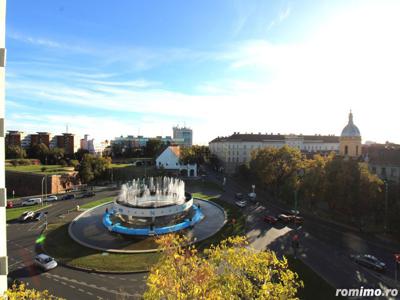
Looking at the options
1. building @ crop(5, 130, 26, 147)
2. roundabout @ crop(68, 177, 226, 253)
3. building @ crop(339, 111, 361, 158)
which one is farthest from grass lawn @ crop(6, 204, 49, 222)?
building @ crop(5, 130, 26, 147)

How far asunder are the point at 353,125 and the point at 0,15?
2426 inches

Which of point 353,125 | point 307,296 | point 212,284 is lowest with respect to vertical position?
point 307,296

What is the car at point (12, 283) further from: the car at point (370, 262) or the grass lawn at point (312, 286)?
the car at point (370, 262)

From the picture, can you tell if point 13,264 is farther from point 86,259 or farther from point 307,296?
point 307,296

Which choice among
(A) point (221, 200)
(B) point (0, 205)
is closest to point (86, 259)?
(B) point (0, 205)

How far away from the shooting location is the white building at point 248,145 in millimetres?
102500

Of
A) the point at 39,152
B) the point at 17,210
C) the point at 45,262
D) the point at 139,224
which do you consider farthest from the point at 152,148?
the point at 45,262

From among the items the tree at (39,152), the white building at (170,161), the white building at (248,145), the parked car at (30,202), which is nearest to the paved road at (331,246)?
the parked car at (30,202)

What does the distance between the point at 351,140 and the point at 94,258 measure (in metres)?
53.4

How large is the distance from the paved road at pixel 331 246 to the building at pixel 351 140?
23.1 m

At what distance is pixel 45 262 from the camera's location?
25219 mm

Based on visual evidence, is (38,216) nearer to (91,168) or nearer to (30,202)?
(30,202)

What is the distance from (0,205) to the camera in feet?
39.5

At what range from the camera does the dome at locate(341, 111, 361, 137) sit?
5703 centimetres
